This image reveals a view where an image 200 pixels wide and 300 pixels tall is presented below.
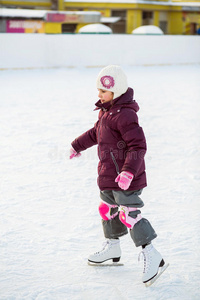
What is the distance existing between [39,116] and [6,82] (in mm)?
3898

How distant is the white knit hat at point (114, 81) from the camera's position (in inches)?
81.0

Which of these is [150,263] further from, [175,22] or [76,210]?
[175,22]

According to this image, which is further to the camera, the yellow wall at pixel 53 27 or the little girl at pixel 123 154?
the yellow wall at pixel 53 27

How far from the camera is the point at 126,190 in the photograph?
207 cm

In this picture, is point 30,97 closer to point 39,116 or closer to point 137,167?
point 39,116

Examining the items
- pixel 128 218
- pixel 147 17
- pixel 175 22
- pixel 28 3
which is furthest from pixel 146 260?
pixel 175 22

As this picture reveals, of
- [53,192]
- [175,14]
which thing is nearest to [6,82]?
[53,192]

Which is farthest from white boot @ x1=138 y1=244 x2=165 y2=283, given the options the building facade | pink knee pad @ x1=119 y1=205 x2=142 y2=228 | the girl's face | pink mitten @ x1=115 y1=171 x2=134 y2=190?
the building facade

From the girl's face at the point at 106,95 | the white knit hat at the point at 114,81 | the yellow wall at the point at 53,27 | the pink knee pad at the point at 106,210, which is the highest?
the white knit hat at the point at 114,81

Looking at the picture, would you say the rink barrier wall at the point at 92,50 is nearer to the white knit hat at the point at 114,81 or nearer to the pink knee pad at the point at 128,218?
the white knit hat at the point at 114,81

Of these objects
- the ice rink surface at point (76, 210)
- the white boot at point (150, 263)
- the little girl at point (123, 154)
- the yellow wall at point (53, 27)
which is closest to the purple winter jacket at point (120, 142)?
the little girl at point (123, 154)

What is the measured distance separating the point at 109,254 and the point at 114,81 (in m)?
0.85

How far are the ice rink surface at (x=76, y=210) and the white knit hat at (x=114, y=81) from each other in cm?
86

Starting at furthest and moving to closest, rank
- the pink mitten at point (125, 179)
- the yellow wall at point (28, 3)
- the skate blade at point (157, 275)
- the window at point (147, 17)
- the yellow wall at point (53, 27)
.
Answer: the window at point (147, 17) → the yellow wall at point (28, 3) → the yellow wall at point (53, 27) → the skate blade at point (157, 275) → the pink mitten at point (125, 179)
